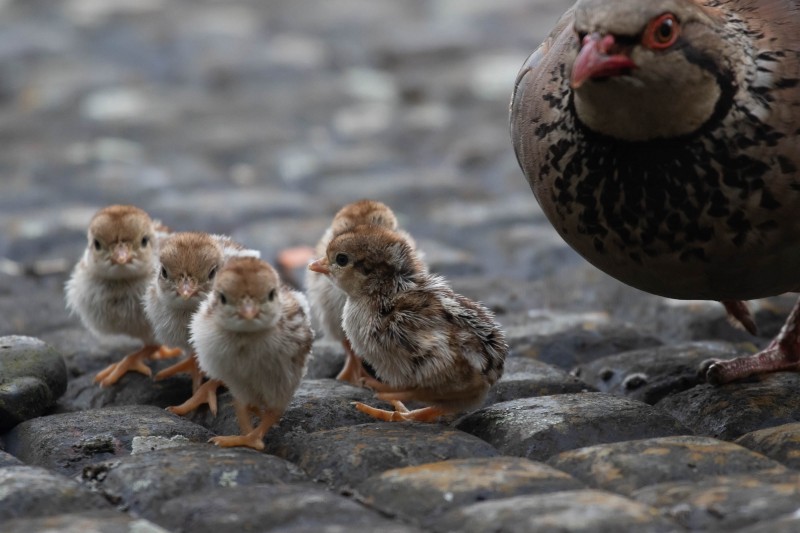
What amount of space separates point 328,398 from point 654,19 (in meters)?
1.94

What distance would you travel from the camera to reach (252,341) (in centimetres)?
447

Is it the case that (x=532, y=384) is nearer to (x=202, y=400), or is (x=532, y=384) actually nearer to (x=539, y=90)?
(x=539, y=90)

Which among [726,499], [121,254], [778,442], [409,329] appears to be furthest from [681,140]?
[121,254]

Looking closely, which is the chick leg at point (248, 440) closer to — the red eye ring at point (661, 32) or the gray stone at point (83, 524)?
the gray stone at point (83, 524)

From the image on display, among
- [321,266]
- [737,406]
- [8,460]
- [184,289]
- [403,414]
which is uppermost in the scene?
[321,266]

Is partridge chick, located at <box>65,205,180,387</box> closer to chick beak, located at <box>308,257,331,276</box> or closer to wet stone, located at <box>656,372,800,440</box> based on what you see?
chick beak, located at <box>308,257,331,276</box>

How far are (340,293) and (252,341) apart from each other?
112 centimetres

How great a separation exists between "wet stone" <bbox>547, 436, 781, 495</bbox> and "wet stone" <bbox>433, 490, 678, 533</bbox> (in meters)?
0.24

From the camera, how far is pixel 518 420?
4.44 m

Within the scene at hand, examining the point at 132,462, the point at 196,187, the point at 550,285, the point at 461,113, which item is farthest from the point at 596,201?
the point at 461,113

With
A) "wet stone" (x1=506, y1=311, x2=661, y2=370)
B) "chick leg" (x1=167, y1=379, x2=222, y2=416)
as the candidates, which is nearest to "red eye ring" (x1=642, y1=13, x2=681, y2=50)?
"wet stone" (x1=506, y1=311, x2=661, y2=370)

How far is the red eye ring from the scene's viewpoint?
13.3ft

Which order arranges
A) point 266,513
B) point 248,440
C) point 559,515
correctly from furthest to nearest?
point 248,440, point 266,513, point 559,515

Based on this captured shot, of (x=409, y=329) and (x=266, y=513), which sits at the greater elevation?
(x=409, y=329)
